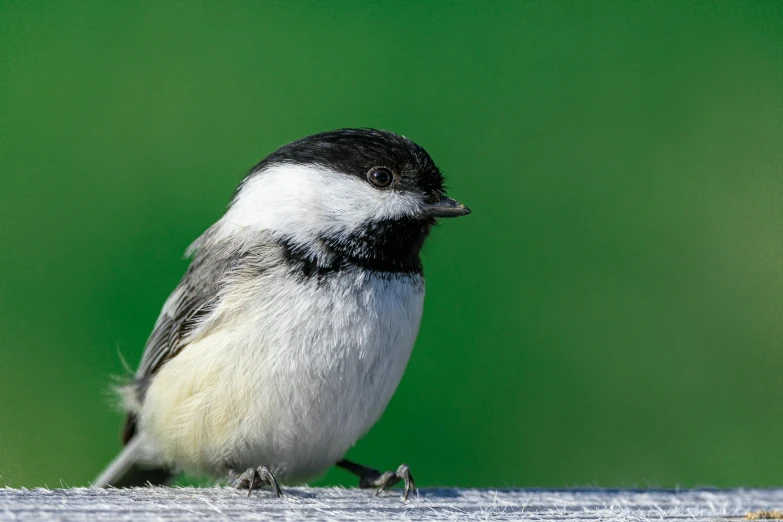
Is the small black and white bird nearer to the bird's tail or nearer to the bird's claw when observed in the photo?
the bird's claw

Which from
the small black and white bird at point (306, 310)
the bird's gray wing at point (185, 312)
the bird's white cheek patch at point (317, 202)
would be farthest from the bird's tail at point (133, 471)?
the bird's white cheek patch at point (317, 202)

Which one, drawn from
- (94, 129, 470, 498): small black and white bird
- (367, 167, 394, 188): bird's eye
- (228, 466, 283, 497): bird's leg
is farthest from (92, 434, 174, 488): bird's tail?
(367, 167, 394, 188): bird's eye

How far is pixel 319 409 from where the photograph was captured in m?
1.82

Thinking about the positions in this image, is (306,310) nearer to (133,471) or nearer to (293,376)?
(293,376)

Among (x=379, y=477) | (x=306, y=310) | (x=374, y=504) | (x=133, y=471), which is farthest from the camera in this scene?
(x=133, y=471)

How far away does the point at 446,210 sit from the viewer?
74.6 inches

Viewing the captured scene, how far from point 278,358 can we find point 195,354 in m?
0.21

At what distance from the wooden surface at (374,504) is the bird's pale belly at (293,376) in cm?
12

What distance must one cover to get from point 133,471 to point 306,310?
76cm

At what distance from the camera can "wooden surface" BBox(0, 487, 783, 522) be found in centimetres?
136

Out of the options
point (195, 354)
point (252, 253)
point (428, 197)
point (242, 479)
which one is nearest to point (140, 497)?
point (242, 479)

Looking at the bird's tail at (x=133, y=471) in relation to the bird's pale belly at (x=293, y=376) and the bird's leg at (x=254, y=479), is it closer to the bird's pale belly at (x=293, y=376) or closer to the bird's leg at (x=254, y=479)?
the bird's pale belly at (x=293, y=376)

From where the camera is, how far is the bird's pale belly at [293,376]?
177 centimetres

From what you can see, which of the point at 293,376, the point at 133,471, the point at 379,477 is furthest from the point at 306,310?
the point at 133,471
